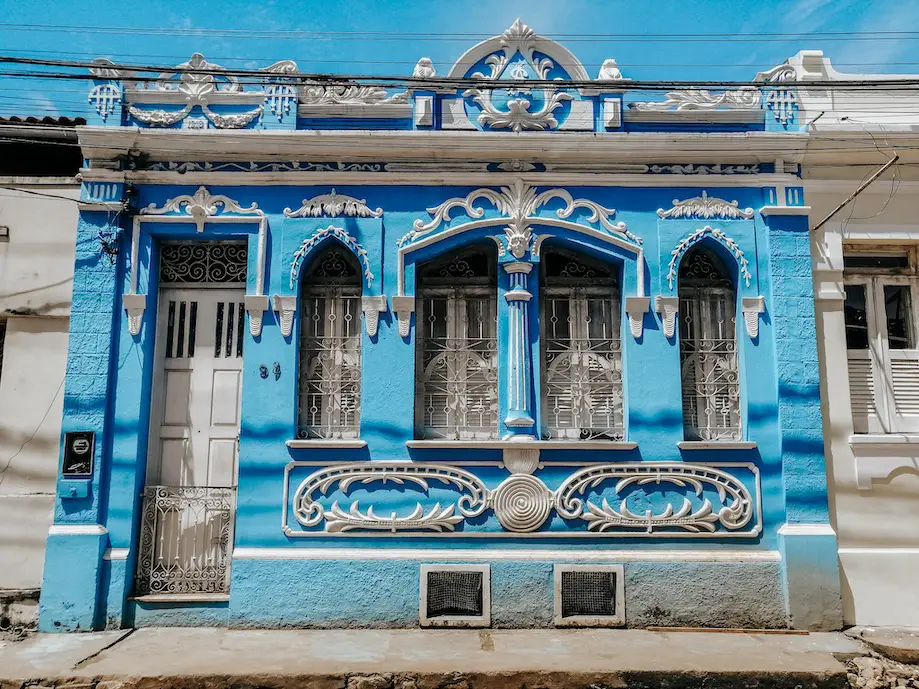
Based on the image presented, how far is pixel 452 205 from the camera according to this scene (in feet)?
24.1

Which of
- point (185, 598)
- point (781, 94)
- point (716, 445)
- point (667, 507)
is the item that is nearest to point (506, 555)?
point (667, 507)

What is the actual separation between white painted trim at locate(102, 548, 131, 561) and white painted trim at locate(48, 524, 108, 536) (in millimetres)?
174

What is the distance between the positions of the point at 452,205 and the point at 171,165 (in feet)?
8.71

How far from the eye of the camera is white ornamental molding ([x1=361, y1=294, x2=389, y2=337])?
712 centimetres

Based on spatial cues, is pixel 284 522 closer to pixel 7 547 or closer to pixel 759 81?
pixel 7 547

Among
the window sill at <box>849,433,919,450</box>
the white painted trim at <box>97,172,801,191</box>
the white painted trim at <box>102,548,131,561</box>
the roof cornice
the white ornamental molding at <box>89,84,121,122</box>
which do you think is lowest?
the white painted trim at <box>102,548,131,561</box>

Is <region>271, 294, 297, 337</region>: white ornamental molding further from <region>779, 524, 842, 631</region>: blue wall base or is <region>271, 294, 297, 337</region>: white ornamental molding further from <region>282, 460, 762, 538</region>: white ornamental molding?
<region>779, 524, 842, 631</region>: blue wall base

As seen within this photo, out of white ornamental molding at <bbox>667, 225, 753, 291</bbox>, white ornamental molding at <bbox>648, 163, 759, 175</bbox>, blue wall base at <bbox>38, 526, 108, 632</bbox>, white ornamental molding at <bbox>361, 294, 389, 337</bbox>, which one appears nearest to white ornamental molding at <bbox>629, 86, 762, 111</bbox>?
white ornamental molding at <bbox>648, 163, 759, 175</bbox>

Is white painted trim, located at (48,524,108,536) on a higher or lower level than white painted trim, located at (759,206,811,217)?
lower

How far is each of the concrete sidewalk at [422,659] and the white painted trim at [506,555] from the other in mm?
603

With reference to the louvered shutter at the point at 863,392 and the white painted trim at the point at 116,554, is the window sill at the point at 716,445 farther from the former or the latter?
the white painted trim at the point at 116,554

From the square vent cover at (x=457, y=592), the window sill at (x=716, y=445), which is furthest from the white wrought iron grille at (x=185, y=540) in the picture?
the window sill at (x=716, y=445)

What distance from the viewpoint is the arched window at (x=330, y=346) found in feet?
23.6

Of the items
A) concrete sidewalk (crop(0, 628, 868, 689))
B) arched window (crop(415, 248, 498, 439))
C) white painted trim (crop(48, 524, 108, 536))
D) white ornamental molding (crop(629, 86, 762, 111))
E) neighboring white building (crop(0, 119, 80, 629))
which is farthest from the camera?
white ornamental molding (crop(629, 86, 762, 111))
